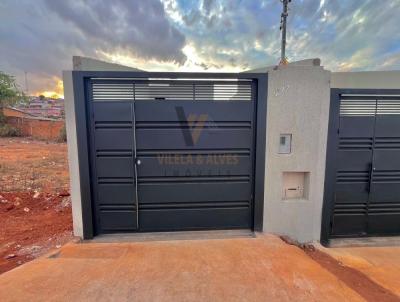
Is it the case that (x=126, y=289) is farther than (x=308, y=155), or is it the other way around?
(x=308, y=155)

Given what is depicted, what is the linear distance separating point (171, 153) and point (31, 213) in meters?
3.40

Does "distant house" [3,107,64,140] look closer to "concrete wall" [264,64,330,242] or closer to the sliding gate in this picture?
the sliding gate

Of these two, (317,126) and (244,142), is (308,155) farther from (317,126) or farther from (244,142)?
(244,142)

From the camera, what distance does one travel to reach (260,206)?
3318 mm

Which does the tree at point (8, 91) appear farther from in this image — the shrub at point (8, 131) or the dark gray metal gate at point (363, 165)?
the dark gray metal gate at point (363, 165)

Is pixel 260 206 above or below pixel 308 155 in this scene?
below

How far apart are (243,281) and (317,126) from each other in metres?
2.45

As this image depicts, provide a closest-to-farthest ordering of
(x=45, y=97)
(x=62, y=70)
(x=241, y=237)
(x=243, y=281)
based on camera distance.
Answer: (x=243, y=281) → (x=62, y=70) → (x=241, y=237) → (x=45, y=97)

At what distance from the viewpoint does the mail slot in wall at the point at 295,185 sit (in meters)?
3.38

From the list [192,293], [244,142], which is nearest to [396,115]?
[244,142]

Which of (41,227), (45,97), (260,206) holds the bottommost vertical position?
(41,227)

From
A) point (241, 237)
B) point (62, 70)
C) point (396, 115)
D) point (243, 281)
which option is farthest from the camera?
point (396, 115)

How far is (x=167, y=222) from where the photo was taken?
335 centimetres

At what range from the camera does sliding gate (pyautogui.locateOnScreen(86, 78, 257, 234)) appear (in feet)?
10.3
